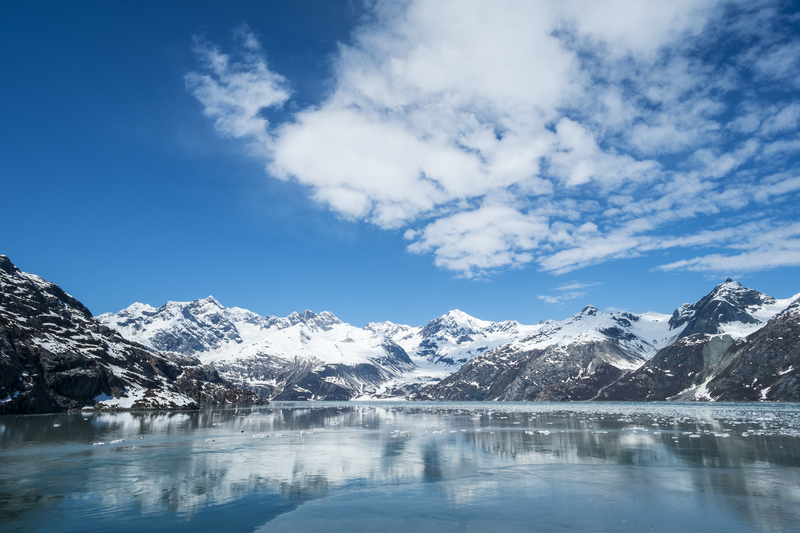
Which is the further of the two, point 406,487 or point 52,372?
point 52,372

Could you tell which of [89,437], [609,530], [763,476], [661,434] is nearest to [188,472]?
[609,530]

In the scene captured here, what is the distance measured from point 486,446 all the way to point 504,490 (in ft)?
94.5

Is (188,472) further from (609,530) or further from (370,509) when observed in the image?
(609,530)

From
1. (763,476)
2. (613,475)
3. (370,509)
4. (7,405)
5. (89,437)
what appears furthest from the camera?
(7,405)

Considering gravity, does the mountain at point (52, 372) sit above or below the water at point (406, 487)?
above

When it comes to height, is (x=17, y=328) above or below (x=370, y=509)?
above

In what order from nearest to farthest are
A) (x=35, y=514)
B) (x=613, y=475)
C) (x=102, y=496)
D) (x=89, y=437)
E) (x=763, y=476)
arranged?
(x=35, y=514)
(x=102, y=496)
(x=763, y=476)
(x=613, y=475)
(x=89, y=437)

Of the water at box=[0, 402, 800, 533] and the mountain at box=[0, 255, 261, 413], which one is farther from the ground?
the mountain at box=[0, 255, 261, 413]

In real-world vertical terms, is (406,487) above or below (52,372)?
below

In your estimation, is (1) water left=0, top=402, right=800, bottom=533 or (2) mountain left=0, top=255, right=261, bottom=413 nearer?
(1) water left=0, top=402, right=800, bottom=533

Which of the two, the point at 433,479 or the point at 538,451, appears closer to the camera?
the point at 433,479

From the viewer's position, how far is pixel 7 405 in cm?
12912

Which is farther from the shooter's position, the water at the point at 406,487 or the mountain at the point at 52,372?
the mountain at the point at 52,372

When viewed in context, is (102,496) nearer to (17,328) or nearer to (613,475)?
(613,475)
